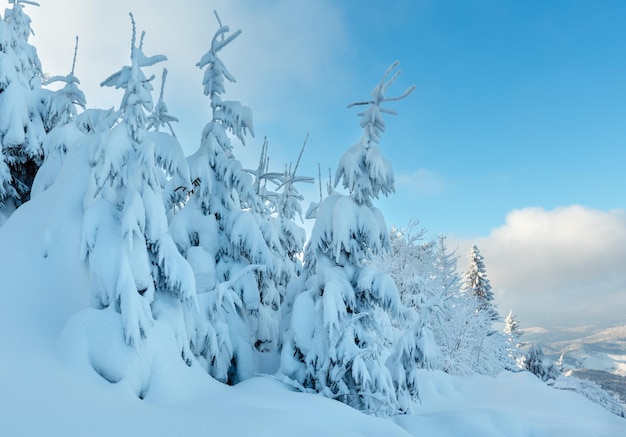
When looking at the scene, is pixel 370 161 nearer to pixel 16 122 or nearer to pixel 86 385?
pixel 86 385

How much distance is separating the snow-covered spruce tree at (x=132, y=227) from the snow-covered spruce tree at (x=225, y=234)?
2.52 metres

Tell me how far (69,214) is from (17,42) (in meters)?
14.2

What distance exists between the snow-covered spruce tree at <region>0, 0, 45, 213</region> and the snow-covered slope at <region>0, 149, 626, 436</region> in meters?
8.15

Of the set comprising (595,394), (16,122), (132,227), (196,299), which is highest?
(16,122)

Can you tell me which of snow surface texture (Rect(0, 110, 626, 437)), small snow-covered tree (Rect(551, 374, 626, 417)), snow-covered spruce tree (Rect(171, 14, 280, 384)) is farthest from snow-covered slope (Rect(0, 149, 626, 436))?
small snow-covered tree (Rect(551, 374, 626, 417))

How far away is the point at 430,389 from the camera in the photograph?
12.3 metres

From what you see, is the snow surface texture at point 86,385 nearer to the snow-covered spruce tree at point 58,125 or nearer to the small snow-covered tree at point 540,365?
the snow-covered spruce tree at point 58,125

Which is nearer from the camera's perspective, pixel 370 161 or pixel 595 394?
pixel 370 161

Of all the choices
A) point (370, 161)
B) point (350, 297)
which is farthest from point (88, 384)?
point (370, 161)

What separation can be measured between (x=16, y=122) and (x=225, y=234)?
9.46 meters

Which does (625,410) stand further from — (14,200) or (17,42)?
(17,42)

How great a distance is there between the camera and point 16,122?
1330cm

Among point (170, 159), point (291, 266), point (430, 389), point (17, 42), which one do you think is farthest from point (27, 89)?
point (430, 389)

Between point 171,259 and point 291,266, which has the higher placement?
point 291,266
